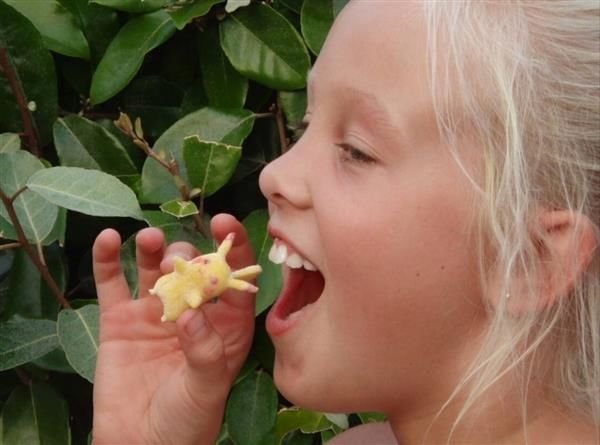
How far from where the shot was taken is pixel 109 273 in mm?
1436

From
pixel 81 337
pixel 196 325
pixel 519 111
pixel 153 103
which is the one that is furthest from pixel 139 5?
pixel 519 111

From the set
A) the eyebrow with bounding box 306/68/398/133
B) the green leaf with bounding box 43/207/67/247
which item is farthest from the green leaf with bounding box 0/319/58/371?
the eyebrow with bounding box 306/68/398/133

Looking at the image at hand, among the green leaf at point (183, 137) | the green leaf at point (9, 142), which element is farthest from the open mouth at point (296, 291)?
the green leaf at point (9, 142)

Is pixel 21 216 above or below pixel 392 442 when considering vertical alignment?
above

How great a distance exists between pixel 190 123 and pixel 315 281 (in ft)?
1.42

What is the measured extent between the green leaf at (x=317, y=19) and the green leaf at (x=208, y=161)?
211 millimetres

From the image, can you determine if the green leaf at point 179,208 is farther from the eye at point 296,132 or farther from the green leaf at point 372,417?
the green leaf at point 372,417

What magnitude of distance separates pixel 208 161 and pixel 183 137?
0.36 feet

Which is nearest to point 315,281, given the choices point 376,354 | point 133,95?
point 376,354

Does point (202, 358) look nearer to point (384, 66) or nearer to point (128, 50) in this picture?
point (384, 66)

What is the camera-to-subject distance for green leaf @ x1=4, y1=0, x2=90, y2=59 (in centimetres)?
171

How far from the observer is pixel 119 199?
143 centimetres

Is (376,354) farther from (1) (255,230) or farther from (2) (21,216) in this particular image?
(2) (21,216)

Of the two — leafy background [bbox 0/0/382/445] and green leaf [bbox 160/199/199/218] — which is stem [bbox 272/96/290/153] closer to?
leafy background [bbox 0/0/382/445]
